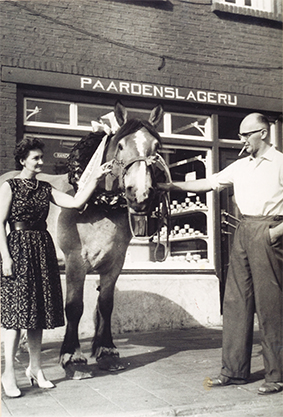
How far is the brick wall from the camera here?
5.53 metres

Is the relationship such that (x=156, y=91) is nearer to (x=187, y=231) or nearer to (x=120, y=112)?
(x=187, y=231)

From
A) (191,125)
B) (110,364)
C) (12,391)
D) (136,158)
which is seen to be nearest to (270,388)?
(110,364)

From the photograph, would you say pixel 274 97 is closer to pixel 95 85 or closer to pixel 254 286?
pixel 95 85

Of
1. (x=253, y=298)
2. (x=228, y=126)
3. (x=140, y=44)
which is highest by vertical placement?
(x=140, y=44)

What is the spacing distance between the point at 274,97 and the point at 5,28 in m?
3.51

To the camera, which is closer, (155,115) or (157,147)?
(157,147)

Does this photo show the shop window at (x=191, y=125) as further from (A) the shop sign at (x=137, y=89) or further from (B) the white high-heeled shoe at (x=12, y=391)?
(B) the white high-heeled shoe at (x=12, y=391)

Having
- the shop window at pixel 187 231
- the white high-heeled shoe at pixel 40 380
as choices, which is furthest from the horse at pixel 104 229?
the shop window at pixel 187 231

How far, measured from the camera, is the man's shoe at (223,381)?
3748 mm

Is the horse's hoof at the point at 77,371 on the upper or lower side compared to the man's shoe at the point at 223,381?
upper

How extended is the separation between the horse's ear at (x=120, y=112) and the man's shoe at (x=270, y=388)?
2.34 meters

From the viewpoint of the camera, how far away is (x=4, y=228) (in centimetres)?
358

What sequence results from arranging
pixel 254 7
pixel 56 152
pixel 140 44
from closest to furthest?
pixel 56 152 → pixel 254 7 → pixel 140 44

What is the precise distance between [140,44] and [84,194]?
2823 mm
